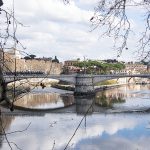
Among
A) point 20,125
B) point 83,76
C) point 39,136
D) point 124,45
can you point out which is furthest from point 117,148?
point 83,76

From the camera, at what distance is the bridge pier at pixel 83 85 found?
127ft

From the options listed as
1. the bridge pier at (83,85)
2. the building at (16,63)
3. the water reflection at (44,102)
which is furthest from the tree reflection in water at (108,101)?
the building at (16,63)

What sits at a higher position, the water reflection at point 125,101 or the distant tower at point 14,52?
the distant tower at point 14,52

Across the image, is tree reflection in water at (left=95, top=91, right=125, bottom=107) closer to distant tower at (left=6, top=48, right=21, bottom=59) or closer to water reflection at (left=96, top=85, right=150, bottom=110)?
water reflection at (left=96, top=85, right=150, bottom=110)

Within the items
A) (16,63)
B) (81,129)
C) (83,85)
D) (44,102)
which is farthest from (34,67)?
(83,85)

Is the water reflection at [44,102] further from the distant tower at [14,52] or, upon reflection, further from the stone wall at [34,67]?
the distant tower at [14,52]

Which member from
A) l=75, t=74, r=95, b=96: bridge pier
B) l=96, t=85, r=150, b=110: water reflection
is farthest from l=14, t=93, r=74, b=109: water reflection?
l=75, t=74, r=95, b=96: bridge pier

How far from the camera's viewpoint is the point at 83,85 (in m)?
39.0

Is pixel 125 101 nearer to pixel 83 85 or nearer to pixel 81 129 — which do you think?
pixel 83 85

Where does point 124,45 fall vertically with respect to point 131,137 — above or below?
above

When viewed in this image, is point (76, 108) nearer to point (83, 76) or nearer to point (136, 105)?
point (136, 105)

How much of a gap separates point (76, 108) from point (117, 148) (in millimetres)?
12734

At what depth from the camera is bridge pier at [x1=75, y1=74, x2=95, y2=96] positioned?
38750 millimetres

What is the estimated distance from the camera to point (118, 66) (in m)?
68.6
